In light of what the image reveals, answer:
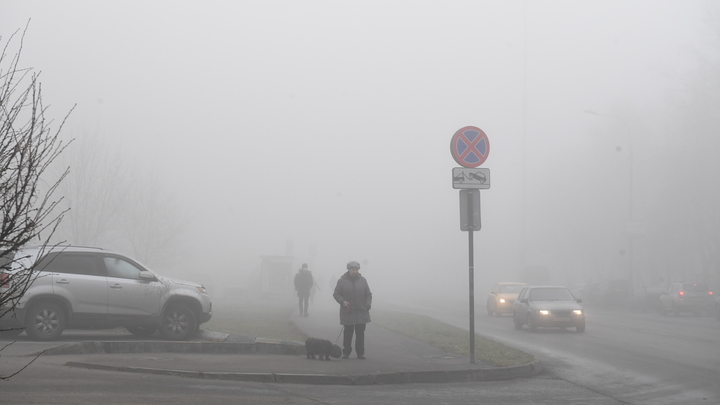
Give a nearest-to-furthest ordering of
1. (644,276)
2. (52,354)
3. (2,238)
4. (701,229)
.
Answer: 1. (2,238)
2. (52,354)
3. (701,229)
4. (644,276)

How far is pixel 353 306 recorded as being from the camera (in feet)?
41.6

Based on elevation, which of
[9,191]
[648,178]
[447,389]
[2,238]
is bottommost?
[447,389]

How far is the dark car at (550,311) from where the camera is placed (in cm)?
2108

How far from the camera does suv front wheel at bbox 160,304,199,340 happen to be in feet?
49.0

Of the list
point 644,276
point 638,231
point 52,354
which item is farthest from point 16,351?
point 644,276

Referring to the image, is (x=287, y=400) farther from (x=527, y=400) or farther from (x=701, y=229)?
(x=701, y=229)

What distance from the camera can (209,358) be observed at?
12.0 meters

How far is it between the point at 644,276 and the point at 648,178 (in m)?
16.1

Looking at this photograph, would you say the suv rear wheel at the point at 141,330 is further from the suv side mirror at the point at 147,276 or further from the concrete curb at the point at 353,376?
the concrete curb at the point at 353,376

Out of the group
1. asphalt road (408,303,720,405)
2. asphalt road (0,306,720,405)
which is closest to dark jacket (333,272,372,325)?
asphalt road (0,306,720,405)

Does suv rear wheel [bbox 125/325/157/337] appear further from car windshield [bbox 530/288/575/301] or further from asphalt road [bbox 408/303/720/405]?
car windshield [bbox 530/288/575/301]

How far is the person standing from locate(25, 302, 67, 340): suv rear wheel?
517cm

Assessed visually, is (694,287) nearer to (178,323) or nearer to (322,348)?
(178,323)

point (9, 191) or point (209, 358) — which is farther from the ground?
point (9, 191)
